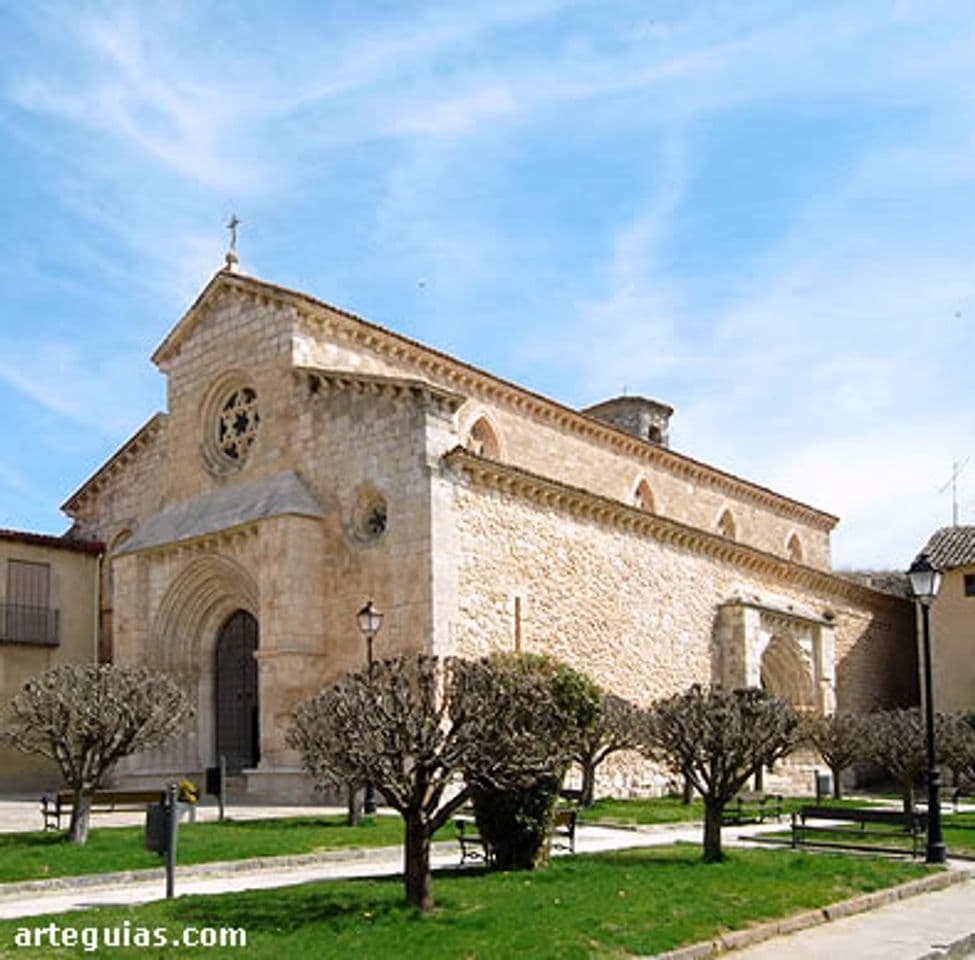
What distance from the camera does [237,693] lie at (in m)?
27.1

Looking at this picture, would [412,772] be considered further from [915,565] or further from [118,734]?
[915,565]

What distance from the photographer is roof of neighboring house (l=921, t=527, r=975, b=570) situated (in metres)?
36.1

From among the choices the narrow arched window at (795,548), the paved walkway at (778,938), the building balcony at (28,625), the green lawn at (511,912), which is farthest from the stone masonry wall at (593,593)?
the building balcony at (28,625)

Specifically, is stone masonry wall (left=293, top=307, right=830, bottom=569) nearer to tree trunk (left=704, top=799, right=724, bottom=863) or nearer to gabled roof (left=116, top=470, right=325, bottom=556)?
gabled roof (left=116, top=470, right=325, bottom=556)

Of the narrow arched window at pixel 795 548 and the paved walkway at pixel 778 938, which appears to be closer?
the paved walkway at pixel 778 938

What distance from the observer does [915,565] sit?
16.3m

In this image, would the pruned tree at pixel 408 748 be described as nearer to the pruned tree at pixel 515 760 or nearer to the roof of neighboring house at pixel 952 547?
the pruned tree at pixel 515 760

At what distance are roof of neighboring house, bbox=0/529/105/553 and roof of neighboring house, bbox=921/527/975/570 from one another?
2383 centimetres

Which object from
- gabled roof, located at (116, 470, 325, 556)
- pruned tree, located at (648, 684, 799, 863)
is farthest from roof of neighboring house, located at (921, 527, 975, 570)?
pruned tree, located at (648, 684, 799, 863)

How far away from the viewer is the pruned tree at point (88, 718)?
53.3ft

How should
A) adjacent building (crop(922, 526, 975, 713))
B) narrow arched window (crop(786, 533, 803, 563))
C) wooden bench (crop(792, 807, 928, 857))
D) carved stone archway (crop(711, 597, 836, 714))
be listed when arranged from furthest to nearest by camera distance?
narrow arched window (crop(786, 533, 803, 563))
adjacent building (crop(922, 526, 975, 713))
carved stone archway (crop(711, 597, 836, 714))
wooden bench (crop(792, 807, 928, 857))

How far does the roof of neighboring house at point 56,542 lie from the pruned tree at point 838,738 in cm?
1841

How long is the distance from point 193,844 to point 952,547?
92.5ft

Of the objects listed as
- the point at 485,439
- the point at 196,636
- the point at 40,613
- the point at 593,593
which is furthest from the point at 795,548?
the point at 40,613
